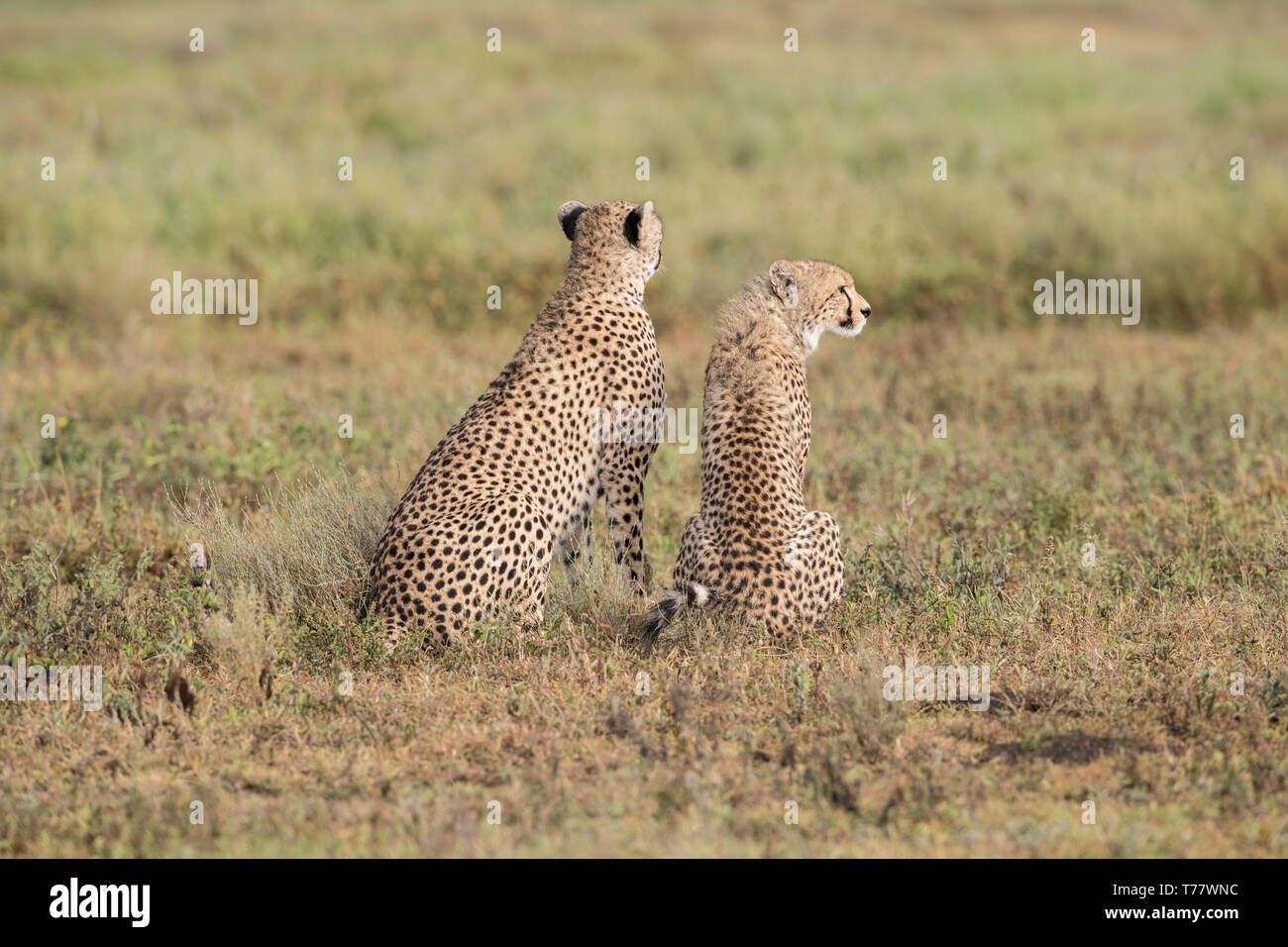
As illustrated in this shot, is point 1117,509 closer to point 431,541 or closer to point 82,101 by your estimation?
point 431,541

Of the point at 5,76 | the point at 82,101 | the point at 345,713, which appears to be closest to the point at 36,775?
the point at 345,713

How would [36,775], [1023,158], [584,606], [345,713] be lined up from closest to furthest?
[36,775], [345,713], [584,606], [1023,158]

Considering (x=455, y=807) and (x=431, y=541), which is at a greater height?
(x=431, y=541)

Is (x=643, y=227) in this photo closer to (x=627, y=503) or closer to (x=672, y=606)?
(x=627, y=503)

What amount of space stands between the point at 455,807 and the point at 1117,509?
3.96 metres

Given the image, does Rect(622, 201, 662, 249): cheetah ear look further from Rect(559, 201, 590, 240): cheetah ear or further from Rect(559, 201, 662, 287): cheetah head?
Rect(559, 201, 590, 240): cheetah ear

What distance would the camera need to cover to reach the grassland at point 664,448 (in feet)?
13.1

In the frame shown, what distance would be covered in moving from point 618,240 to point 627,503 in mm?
1084

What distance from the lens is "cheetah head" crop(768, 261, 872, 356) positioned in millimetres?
5916

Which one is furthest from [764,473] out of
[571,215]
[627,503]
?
[571,215]

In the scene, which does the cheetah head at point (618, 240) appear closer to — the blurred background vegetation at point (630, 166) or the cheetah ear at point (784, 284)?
the cheetah ear at point (784, 284)

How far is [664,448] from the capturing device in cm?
781

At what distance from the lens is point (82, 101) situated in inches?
651

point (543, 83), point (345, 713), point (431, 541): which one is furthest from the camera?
point (543, 83)
